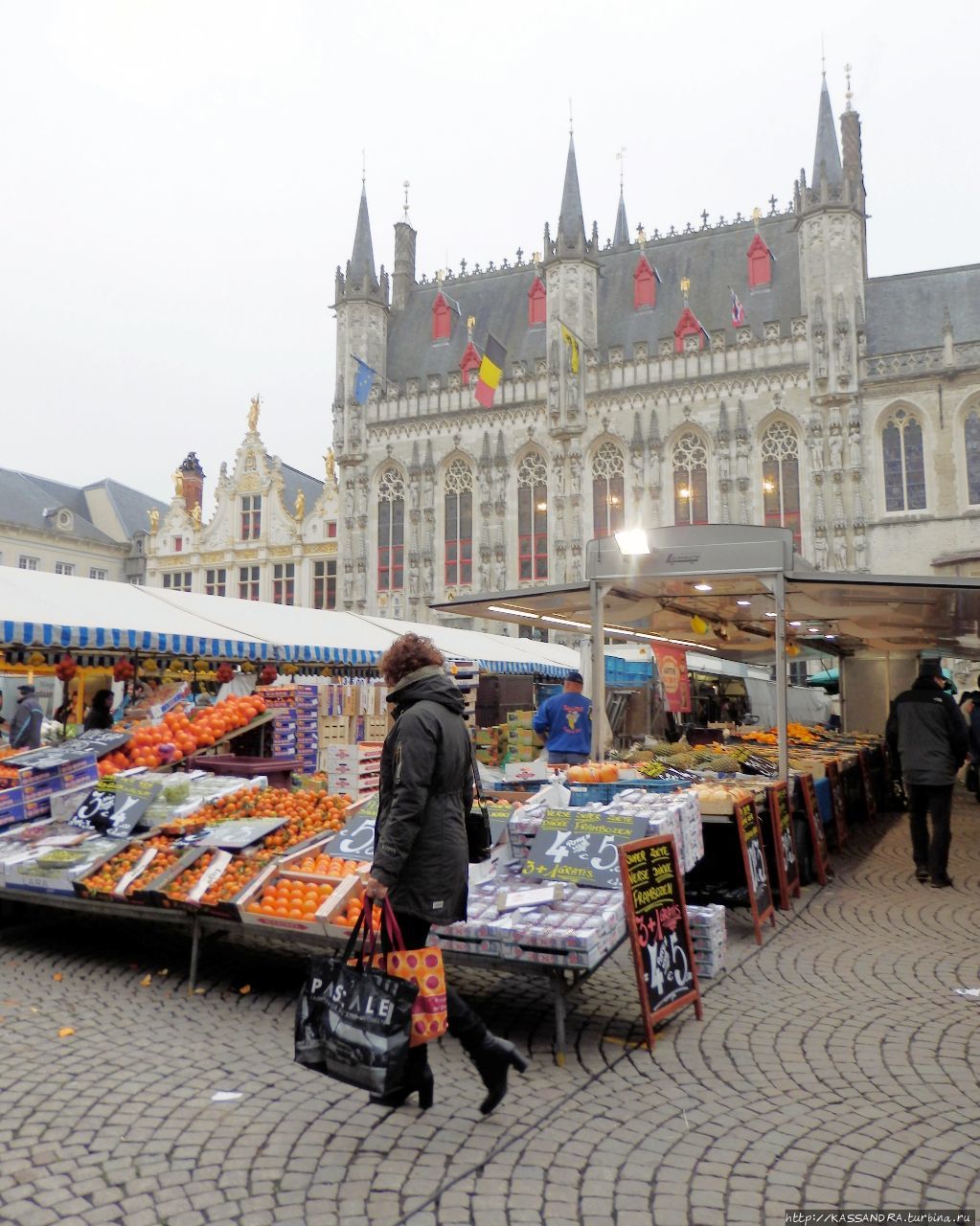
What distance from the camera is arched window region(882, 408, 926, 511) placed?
26094 mm

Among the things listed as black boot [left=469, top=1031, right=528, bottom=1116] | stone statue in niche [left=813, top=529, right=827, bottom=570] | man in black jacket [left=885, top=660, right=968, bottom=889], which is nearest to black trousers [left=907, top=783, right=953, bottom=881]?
man in black jacket [left=885, top=660, right=968, bottom=889]

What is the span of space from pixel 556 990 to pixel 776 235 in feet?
109

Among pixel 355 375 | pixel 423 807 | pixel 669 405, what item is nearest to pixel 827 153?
pixel 669 405

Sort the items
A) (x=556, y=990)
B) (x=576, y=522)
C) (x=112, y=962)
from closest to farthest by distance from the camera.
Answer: (x=556, y=990), (x=112, y=962), (x=576, y=522)

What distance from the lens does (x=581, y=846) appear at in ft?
14.7

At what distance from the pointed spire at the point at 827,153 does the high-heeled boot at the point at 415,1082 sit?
1221 inches

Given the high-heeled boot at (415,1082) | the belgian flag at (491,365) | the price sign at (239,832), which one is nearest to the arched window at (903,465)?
the belgian flag at (491,365)

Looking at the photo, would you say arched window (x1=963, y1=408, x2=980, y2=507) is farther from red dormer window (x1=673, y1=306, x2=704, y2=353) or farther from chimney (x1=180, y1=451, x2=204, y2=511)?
chimney (x1=180, y1=451, x2=204, y2=511)

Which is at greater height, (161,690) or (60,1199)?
(161,690)

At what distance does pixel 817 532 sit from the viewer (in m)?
26.6

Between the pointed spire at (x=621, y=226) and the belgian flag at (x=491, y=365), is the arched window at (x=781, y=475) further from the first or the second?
the pointed spire at (x=621, y=226)

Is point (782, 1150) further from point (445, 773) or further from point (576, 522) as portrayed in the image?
point (576, 522)

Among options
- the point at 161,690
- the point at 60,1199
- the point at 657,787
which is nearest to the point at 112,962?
the point at 60,1199

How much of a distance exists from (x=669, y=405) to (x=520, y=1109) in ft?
91.6
